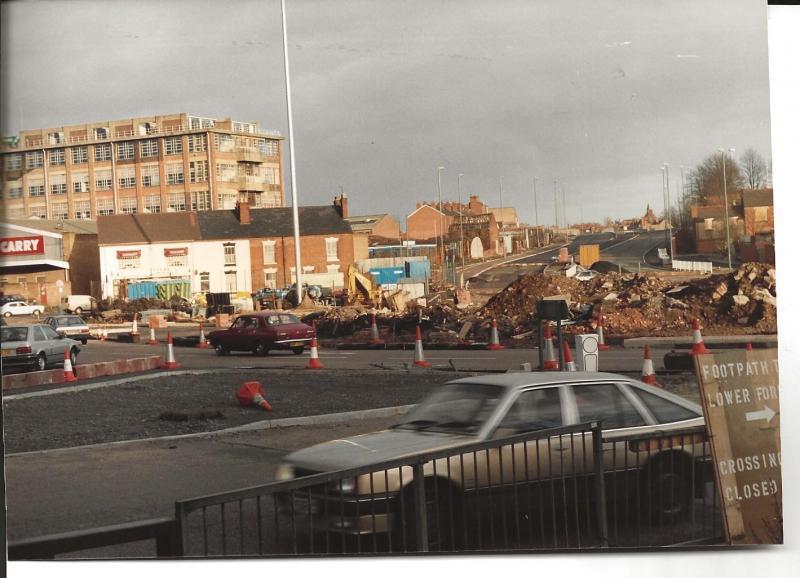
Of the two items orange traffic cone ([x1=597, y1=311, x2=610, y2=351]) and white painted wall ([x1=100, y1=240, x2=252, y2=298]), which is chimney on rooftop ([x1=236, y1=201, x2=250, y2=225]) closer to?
white painted wall ([x1=100, y1=240, x2=252, y2=298])

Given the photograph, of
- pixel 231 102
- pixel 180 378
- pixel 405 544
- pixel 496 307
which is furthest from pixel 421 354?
pixel 405 544

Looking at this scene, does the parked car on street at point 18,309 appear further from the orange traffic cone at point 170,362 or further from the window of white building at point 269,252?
the window of white building at point 269,252

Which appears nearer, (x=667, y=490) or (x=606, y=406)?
(x=667, y=490)

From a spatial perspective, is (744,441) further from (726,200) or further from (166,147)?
(166,147)

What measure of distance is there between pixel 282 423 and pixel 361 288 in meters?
2.39

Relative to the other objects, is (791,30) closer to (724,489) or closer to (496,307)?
(496,307)

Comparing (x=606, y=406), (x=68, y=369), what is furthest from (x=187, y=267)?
(x=606, y=406)

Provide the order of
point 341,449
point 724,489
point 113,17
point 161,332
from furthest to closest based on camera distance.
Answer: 1. point 161,332
2. point 113,17
3. point 341,449
4. point 724,489

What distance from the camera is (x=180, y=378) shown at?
464 inches

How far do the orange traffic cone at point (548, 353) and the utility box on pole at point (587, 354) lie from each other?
0.29m

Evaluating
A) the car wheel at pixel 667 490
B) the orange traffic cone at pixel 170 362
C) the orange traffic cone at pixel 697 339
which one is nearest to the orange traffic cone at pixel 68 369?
the orange traffic cone at pixel 170 362

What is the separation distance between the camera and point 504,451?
732 centimetres

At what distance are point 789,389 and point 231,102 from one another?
6415mm

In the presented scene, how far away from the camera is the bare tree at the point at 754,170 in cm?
A: 1041
